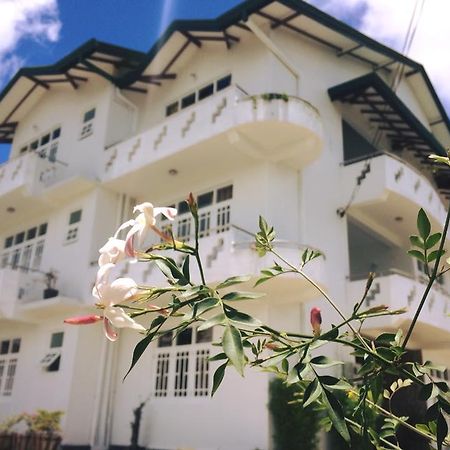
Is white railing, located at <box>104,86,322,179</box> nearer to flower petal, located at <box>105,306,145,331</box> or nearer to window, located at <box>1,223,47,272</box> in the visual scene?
window, located at <box>1,223,47,272</box>

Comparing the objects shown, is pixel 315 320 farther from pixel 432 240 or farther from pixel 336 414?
pixel 336 414

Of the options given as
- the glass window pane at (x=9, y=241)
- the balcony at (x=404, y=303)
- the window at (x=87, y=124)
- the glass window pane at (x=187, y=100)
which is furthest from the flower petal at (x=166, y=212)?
the glass window pane at (x=9, y=241)

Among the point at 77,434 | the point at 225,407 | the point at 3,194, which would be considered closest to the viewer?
the point at 225,407

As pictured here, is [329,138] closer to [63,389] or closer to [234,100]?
[234,100]

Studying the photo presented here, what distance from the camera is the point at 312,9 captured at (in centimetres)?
1293

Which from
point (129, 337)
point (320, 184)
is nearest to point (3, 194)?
point (129, 337)

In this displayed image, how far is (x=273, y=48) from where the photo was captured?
12414mm

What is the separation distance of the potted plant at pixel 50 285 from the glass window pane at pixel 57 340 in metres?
0.98

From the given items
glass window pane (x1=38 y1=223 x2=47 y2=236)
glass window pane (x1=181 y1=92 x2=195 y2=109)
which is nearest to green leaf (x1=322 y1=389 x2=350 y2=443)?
glass window pane (x1=181 y1=92 x2=195 y2=109)

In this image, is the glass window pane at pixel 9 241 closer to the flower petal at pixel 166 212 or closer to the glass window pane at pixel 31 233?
the glass window pane at pixel 31 233

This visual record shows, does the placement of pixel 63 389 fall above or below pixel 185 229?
below

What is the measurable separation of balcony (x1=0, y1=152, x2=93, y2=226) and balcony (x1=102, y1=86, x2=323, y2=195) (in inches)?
79.3

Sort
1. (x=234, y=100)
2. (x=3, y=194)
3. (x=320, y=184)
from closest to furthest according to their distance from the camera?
(x=234, y=100), (x=320, y=184), (x=3, y=194)

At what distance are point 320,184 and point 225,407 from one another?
5532mm
